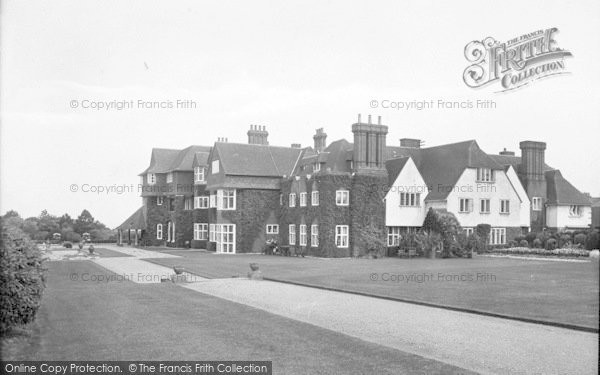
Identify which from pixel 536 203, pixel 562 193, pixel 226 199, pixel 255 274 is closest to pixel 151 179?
pixel 226 199

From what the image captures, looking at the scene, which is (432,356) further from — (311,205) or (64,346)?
(311,205)

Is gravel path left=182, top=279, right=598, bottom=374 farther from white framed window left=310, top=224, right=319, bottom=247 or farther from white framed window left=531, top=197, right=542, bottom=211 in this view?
white framed window left=531, top=197, right=542, bottom=211

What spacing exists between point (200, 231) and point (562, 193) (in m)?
33.0

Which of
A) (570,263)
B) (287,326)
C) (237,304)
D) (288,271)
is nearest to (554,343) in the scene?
(287,326)

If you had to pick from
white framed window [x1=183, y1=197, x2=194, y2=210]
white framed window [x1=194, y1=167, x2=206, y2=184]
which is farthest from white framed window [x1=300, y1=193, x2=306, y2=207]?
white framed window [x1=183, y1=197, x2=194, y2=210]

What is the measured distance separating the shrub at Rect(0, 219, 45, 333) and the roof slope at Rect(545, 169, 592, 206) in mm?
47582

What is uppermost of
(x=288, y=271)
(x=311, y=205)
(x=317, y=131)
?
(x=317, y=131)

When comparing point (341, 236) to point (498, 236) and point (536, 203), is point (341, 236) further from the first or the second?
point (536, 203)

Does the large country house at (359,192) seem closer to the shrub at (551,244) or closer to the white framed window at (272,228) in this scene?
the white framed window at (272,228)

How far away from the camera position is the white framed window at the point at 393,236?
144 ft

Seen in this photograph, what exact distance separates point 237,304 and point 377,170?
90.6ft

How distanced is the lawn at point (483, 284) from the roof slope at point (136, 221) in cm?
3013

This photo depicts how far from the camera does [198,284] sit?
76.3 feet

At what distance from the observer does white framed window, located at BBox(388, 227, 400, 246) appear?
43969 mm
